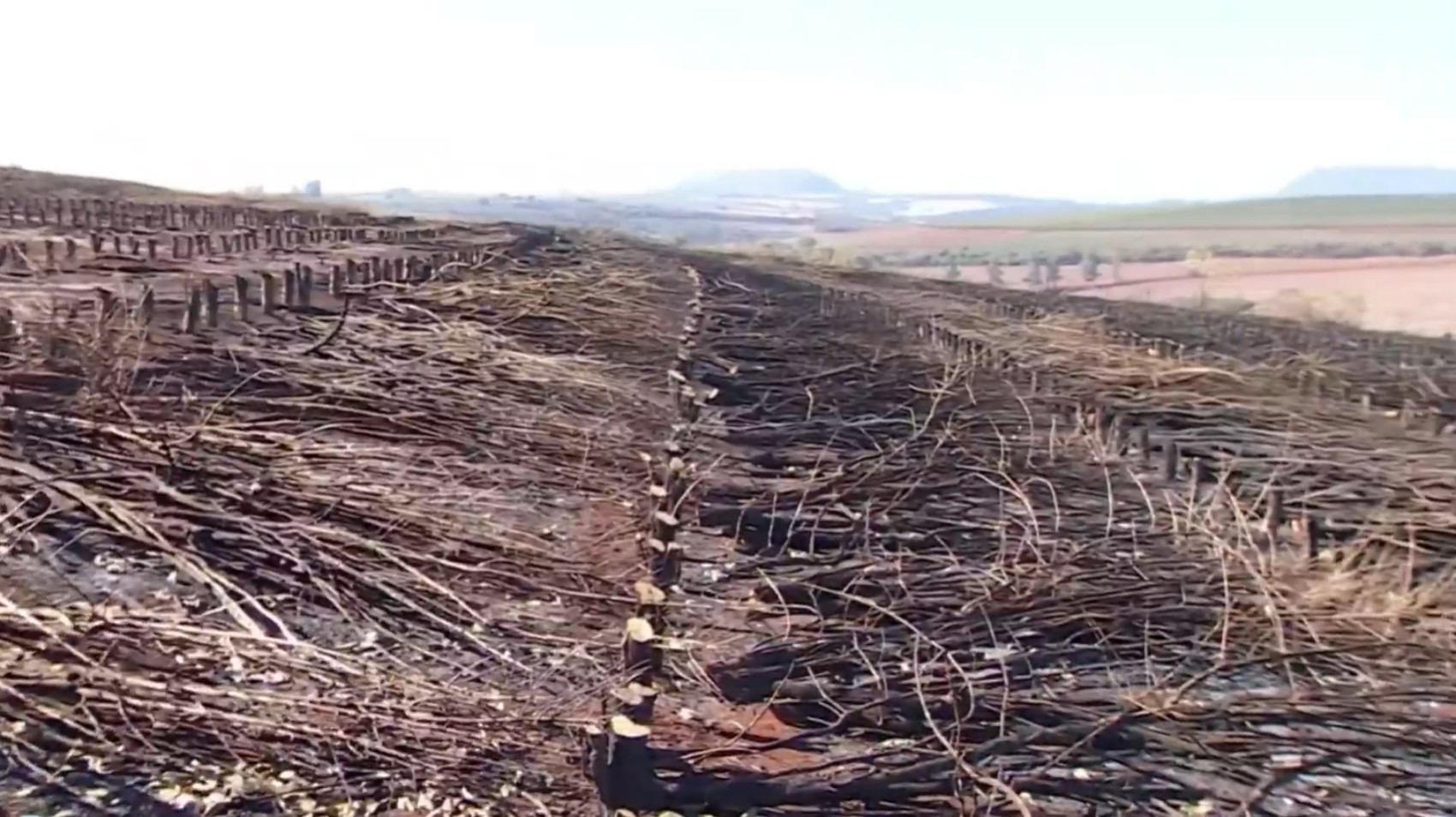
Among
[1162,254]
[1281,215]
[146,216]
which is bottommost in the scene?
[1162,254]

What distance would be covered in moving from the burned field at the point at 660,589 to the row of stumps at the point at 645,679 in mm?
13

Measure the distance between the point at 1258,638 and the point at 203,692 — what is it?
355 centimetres

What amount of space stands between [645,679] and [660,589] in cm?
73

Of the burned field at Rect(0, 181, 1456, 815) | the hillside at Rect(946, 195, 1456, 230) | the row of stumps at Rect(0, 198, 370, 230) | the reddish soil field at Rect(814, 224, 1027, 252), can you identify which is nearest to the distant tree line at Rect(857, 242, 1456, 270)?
the reddish soil field at Rect(814, 224, 1027, 252)

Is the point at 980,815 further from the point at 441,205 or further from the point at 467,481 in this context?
the point at 441,205

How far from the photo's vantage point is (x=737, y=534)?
607cm

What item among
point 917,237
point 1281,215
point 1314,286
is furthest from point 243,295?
point 1281,215

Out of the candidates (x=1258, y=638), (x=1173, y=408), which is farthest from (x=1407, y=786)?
(x=1173, y=408)

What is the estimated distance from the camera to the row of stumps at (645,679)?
3277 millimetres

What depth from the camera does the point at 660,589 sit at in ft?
14.7

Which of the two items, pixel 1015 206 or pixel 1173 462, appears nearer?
pixel 1173 462

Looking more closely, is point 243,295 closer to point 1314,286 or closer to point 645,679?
point 645,679

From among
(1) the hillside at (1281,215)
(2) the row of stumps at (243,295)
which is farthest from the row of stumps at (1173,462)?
(1) the hillside at (1281,215)

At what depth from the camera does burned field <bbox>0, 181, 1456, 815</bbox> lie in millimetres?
3486
